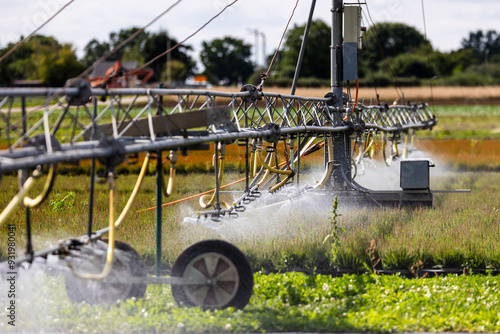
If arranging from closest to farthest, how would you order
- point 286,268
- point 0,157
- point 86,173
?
1. point 0,157
2. point 286,268
3. point 86,173

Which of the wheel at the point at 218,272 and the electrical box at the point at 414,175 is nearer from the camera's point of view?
the wheel at the point at 218,272

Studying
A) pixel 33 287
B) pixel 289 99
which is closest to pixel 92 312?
pixel 33 287

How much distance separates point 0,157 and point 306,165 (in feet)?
54.4

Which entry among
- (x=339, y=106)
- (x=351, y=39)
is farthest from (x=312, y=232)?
(x=351, y=39)

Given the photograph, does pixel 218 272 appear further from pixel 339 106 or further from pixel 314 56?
pixel 314 56

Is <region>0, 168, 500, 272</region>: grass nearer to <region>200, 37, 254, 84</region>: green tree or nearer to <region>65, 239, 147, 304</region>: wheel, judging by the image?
<region>65, 239, 147, 304</region>: wheel

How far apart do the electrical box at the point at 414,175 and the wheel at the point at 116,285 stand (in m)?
10.2

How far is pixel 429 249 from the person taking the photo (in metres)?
12.3

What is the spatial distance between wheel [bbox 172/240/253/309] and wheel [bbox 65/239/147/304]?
0.57m

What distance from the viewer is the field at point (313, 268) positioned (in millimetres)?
8680

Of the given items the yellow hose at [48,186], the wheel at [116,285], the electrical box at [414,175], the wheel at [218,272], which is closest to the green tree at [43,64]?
the electrical box at [414,175]

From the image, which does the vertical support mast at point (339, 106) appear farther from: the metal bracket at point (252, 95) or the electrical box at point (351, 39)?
the metal bracket at point (252, 95)

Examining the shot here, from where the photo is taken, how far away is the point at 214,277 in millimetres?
8938

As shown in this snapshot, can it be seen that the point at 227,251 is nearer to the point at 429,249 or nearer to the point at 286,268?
the point at 286,268
